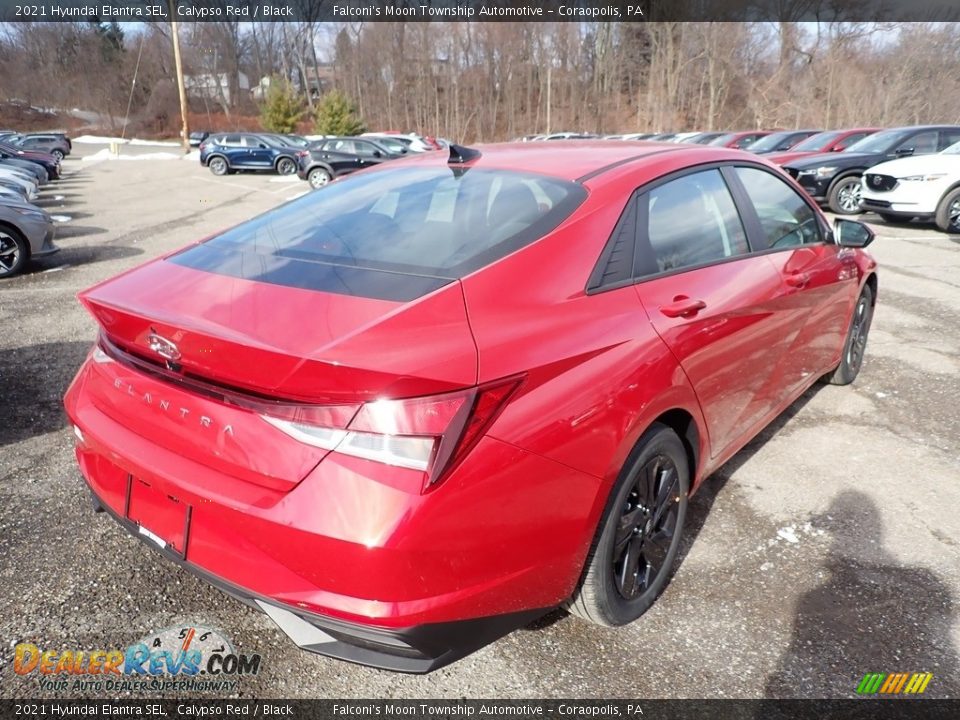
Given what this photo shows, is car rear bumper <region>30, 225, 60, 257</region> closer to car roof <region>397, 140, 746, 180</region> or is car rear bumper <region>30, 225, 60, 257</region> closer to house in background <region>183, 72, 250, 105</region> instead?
car roof <region>397, 140, 746, 180</region>

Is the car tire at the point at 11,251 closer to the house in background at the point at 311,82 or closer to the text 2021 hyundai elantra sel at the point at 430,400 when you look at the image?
the text 2021 hyundai elantra sel at the point at 430,400

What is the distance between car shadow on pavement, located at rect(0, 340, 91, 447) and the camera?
3.87m

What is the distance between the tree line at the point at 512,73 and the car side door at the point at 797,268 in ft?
123

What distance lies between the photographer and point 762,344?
2.91 meters

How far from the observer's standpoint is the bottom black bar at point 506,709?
2004mm

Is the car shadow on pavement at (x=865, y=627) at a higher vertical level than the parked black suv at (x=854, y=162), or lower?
lower

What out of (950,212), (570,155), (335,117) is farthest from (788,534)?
(335,117)

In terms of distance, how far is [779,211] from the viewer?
3.43 metres

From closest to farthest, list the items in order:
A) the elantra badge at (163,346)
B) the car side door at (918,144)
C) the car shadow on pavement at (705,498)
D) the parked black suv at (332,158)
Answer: the elantra badge at (163,346) → the car shadow on pavement at (705,498) → the car side door at (918,144) → the parked black suv at (332,158)

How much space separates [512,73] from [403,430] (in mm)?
59185

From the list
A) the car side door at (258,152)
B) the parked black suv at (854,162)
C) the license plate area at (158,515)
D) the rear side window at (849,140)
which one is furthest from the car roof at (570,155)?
the car side door at (258,152)

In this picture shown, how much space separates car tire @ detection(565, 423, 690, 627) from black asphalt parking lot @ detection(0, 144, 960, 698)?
0.12m

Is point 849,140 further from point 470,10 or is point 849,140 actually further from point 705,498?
point 470,10

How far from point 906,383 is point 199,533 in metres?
4.68
